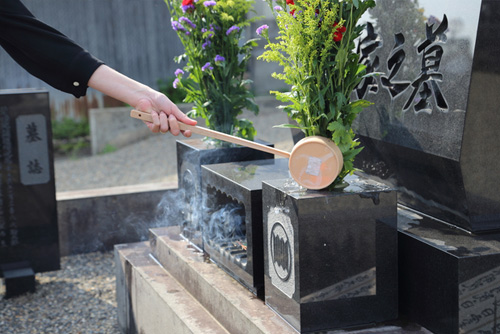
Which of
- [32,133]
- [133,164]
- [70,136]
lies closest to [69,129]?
[70,136]

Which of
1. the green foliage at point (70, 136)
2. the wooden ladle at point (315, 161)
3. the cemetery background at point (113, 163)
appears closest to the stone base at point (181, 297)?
the wooden ladle at point (315, 161)

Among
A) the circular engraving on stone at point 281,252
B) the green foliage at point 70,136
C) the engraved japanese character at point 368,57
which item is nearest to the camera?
the circular engraving on stone at point 281,252

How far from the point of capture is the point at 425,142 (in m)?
2.85

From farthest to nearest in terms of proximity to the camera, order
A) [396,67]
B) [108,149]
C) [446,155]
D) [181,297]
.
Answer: [108,149], [181,297], [396,67], [446,155]

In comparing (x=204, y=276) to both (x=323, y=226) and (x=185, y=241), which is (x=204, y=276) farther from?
(x=323, y=226)

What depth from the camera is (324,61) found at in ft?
7.97

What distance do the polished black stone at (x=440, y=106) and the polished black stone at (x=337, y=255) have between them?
1.32 ft

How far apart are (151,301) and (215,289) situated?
68 centimetres

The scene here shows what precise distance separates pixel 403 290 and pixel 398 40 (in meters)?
1.23

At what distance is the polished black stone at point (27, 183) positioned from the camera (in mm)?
4930

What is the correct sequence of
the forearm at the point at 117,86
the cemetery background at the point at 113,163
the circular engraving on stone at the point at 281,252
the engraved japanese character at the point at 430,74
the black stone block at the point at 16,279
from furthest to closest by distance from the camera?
the cemetery background at the point at 113,163
the black stone block at the point at 16,279
the engraved japanese character at the point at 430,74
the circular engraving on stone at the point at 281,252
the forearm at the point at 117,86

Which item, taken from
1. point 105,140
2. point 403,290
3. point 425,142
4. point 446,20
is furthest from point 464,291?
point 105,140

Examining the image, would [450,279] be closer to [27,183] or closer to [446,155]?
[446,155]

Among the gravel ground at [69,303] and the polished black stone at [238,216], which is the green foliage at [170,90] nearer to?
the gravel ground at [69,303]
